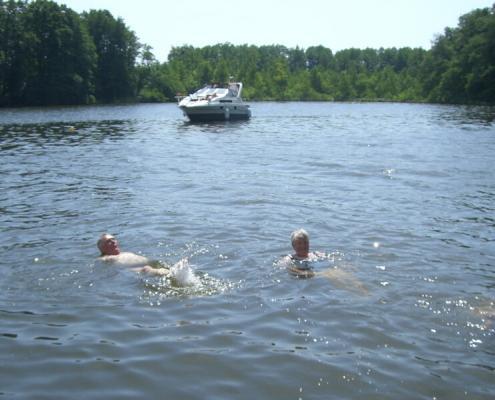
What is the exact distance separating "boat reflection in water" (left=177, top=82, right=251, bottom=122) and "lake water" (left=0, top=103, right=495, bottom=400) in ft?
91.0

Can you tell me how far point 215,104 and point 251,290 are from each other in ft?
130

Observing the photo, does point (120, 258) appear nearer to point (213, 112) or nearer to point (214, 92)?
point (213, 112)

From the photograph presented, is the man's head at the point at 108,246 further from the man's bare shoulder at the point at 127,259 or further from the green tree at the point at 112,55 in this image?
the green tree at the point at 112,55

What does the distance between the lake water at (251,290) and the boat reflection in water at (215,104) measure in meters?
27.7

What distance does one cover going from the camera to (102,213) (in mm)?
14086

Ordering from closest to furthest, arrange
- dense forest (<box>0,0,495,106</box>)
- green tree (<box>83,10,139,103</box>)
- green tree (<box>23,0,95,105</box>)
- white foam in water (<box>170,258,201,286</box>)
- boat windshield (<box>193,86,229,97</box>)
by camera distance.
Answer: white foam in water (<box>170,258,201,286</box>) < boat windshield (<box>193,86,229,97</box>) < dense forest (<box>0,0,495,106</box>) < green tree (<box>23,0,95,105</box>) < green tree (<box>83,10,139,103</box>)

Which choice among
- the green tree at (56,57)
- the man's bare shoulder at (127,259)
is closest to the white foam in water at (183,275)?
the man's bare shoulder at (127,259)

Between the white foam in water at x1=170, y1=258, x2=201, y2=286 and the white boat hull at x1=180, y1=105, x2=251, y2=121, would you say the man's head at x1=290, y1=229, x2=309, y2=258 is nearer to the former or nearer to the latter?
the white foam in water at x1=170, y1=258, x2=201, y2=286

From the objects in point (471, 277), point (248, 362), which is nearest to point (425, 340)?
point (248, 362)

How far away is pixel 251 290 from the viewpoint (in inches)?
335

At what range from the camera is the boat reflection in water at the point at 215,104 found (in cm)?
4681

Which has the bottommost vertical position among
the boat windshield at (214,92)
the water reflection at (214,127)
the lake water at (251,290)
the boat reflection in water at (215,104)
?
the water reflection at (214,127)

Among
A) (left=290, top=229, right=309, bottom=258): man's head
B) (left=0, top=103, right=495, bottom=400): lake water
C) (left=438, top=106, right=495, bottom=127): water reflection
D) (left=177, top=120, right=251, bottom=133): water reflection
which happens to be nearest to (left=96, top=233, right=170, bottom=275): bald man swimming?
(left=0, top=103, right=495, bottom=400): lake water

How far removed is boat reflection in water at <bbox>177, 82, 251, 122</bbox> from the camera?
46.8 m
